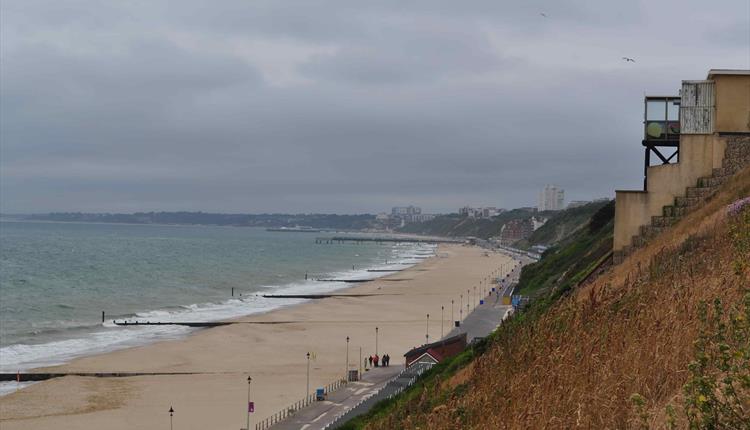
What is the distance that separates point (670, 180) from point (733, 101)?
246 centimetres

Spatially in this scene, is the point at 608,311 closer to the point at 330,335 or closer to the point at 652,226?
the point at 652,226

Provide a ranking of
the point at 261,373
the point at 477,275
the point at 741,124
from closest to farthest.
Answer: the point at 741,124 < the point at 261,373 < the point at 477,275

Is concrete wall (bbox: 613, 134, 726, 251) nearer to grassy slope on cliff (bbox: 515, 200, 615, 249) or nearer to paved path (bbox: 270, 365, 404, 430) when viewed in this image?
paved path (bbox: 270, 365, 404, 430)

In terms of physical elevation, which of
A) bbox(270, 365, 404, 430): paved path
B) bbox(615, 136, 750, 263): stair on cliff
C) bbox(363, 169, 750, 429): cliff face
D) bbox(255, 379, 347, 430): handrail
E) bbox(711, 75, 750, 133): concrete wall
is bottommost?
bbox(255, 379, 347, 430): handrail

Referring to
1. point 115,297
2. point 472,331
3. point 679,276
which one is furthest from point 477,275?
point 679,276

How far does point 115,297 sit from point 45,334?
23.1m

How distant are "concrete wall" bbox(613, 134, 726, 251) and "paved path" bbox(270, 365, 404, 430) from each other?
12.3m

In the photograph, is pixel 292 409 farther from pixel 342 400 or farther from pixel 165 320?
pixel 165 320

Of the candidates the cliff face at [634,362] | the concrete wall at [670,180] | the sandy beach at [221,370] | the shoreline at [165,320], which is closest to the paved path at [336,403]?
the sandy beach at [221,370]

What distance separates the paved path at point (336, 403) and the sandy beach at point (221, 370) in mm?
2387

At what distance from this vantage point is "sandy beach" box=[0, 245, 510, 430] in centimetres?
2972

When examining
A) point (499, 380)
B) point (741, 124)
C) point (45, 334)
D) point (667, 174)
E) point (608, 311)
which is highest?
point (741, 124)

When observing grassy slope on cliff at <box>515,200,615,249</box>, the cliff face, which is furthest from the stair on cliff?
grassy slope on cliff at <box>515,200,615,249</box>

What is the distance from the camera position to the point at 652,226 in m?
19.6
